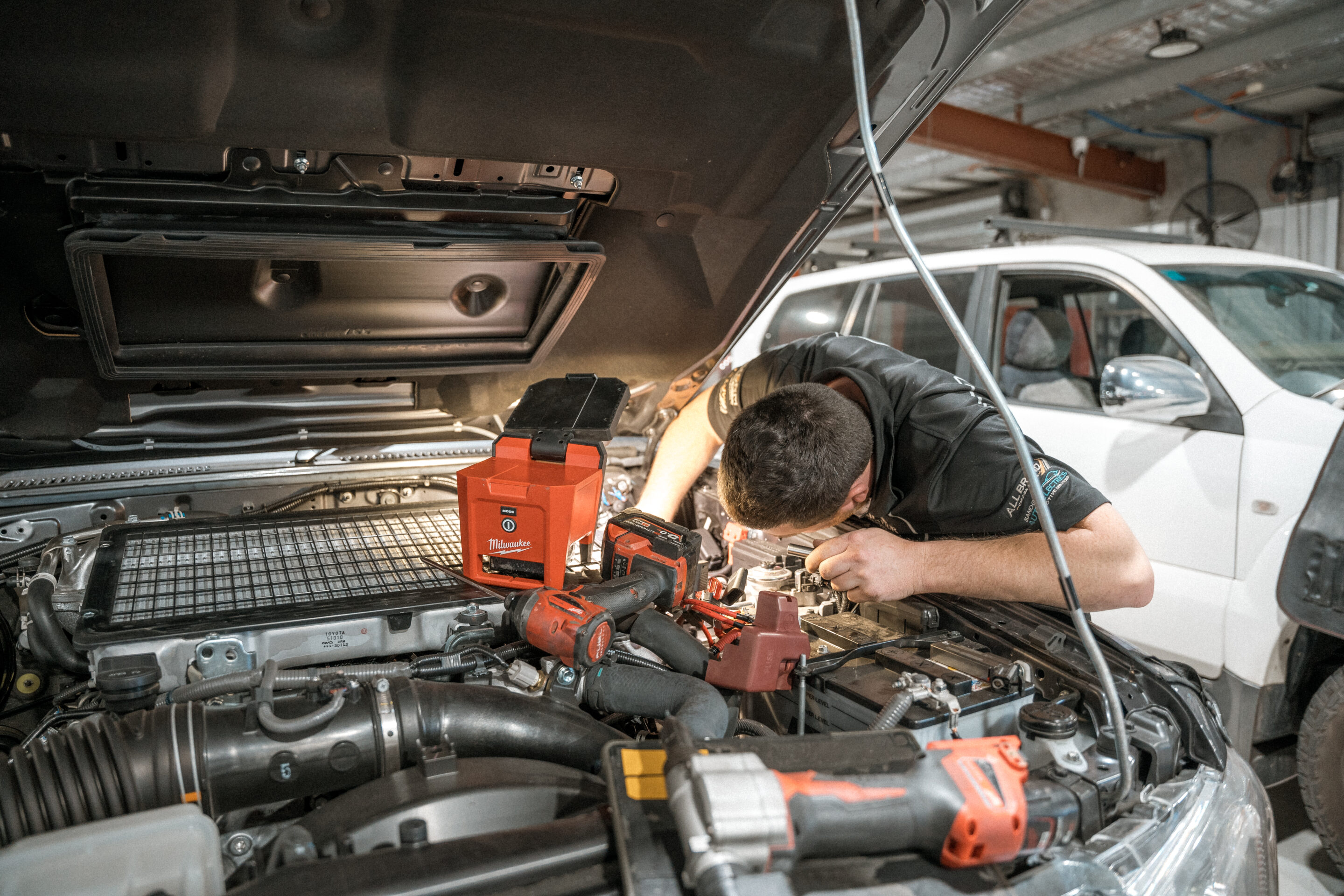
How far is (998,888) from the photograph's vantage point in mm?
889

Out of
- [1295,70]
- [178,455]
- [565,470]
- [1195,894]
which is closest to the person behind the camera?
[1195,894]

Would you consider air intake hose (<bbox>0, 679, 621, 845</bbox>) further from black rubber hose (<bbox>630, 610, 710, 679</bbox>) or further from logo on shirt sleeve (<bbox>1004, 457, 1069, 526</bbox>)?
logo on shirt sleeve (<bbox>1004, 457, 1069, 526</bbox>)

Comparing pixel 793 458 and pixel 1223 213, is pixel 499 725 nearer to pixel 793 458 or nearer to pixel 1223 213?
pixel 793 458

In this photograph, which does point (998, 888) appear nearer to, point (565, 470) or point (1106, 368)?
point (565, 470)

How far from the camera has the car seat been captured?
10.6 ft

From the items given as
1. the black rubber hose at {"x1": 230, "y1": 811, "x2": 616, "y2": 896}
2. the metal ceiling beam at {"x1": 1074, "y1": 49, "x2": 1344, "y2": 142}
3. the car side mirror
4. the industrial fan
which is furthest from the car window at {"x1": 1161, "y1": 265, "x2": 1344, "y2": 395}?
the industrial fan

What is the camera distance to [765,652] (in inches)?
50.1

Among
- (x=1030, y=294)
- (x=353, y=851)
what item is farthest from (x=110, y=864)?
(x=1030, y=294)

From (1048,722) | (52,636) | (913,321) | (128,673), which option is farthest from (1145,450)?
(52,636)

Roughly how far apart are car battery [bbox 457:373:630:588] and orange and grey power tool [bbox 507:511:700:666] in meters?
0.07

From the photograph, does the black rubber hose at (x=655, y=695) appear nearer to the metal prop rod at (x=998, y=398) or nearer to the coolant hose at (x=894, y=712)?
the coolant hose at (x=894, y=712)

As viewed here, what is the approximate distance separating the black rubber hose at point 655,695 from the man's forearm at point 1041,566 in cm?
59

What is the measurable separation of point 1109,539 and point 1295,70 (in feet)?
19.5

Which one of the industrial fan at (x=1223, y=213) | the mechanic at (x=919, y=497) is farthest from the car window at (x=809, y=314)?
the industrial fan at (x=1223, y=213)
